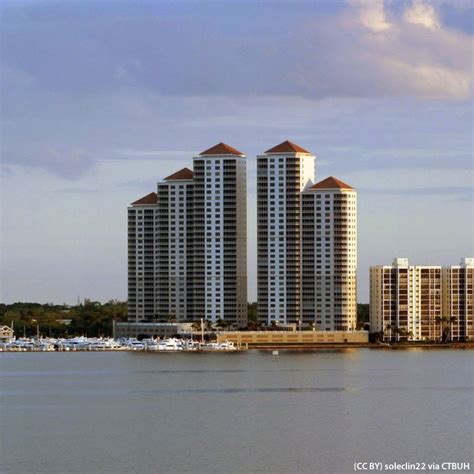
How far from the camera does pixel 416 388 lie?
6700 centimetres

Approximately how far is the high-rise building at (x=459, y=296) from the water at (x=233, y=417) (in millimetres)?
29870

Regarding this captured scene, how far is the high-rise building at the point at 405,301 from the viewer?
11644 centimetres

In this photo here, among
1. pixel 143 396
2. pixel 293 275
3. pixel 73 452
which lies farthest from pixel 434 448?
pixel 293 275

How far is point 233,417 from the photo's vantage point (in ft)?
172

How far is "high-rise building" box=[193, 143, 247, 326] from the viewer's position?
111 metres

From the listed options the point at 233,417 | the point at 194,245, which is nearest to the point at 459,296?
the point at 194,245

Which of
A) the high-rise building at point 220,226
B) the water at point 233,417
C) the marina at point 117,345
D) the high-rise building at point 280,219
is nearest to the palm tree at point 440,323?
the high-rise building at point 280,219

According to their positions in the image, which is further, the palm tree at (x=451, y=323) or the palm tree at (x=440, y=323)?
the palm tree at (x=440, y=323)

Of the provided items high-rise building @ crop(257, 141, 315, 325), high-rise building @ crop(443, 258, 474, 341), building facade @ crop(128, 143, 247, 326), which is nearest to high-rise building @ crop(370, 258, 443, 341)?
high-rise building @ crop(443, 258, 474, 341)

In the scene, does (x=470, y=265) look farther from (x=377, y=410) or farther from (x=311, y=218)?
(x=377, y=410)

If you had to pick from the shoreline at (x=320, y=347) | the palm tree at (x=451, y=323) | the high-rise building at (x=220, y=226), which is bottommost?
the shoreline at (x=320, y=347)

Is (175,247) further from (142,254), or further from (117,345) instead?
(117,345)

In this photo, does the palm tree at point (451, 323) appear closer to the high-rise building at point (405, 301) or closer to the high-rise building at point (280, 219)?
the high-rise building at point (405, 301)

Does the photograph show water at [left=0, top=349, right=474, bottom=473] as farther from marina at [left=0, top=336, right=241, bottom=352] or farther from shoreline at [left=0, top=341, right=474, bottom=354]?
marina at [left=0, top=336, right=241, bottom=352]
